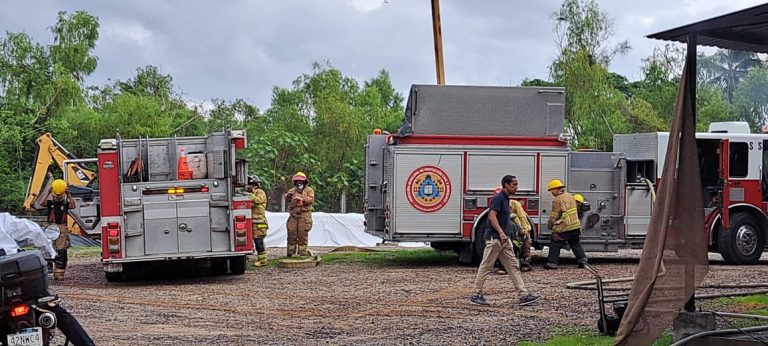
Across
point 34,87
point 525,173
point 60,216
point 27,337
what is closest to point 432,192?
point 525,173

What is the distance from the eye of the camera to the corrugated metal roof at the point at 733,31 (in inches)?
293

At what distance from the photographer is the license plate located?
7031 mm

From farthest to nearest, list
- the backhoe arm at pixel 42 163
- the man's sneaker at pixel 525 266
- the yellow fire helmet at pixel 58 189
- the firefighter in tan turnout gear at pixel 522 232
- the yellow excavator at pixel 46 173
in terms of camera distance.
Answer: the backhoe arm at pixel 42 163 < the yellow excavator at pixel 46 173 < the man's sneaker at pixel 525 266 < the firefighter in tan turnout gear at pixel 522 232 < the yellow fire helmet at pixel 58 189

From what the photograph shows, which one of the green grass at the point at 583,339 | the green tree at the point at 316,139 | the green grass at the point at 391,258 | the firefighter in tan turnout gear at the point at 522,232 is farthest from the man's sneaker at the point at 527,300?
the green tree at the point at 316,139

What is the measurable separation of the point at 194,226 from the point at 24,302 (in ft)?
27.6

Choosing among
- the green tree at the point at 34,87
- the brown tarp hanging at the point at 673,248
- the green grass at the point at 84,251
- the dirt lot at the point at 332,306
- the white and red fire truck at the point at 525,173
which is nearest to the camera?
the brown tarp hanging at the point at 673,248

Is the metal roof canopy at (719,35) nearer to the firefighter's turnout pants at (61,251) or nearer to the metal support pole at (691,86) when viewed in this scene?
the metal support pole at (691,86)

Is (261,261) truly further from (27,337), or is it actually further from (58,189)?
(27,337)

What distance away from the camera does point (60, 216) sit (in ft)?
54.6

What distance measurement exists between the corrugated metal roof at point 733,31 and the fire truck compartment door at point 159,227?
9.52 metres

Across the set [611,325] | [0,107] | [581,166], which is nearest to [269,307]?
[611,325]

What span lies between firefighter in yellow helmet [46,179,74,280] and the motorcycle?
962cm

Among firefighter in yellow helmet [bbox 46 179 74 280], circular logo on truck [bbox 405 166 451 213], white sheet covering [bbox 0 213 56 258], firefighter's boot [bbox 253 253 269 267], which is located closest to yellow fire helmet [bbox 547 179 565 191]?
circular logo on truck [bbox 405 166 451 213]

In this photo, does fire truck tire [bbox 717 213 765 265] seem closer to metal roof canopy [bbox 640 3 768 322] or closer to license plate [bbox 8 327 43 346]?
metal roof canopy [bbox 640 3 768 322]
